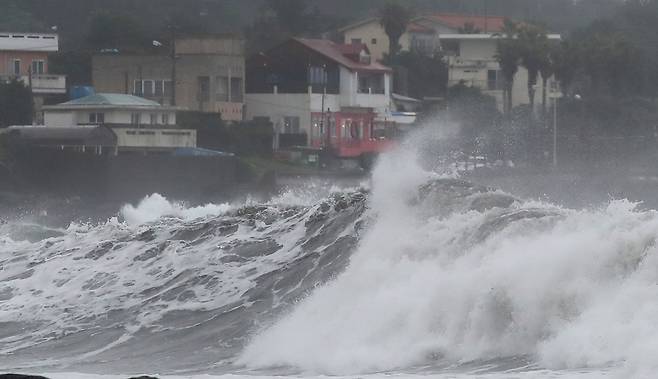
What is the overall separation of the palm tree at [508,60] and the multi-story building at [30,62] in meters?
19.0

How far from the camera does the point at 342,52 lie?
256 feet

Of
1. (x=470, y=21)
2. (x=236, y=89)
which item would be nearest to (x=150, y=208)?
(x=236, y=89)

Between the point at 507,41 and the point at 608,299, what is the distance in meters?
58.3

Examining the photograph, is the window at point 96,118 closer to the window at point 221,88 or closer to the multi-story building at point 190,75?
the multi-story building at point 190,75

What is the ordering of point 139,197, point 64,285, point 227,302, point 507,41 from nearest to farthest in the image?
point 227,302
point 64,285
point 139,197
point 507,41

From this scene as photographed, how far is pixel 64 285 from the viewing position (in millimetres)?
32156

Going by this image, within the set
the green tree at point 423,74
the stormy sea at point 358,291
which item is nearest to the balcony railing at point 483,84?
the green tree at point 423,74

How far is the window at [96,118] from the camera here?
66250 mm

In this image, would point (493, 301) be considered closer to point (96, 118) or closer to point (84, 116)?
point (96, 118)

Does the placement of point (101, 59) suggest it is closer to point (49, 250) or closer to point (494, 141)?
point (494, 141)

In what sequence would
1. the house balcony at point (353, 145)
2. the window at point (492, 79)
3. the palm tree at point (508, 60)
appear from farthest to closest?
1. the window at point (492, 79)
2. the palm tree at point (508, 60)
3. the house balcony at point (353, 145)

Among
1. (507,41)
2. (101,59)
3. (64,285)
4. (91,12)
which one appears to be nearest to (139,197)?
(101,59)

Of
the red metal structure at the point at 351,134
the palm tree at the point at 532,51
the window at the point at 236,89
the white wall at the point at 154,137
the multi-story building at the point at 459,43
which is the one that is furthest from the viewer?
the multi-story building at the point at 459,43

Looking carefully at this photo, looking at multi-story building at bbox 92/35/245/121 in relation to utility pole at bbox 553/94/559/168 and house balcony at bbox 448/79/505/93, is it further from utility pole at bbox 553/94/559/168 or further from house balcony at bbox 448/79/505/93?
house balcony at bbox 448/79/505/93
